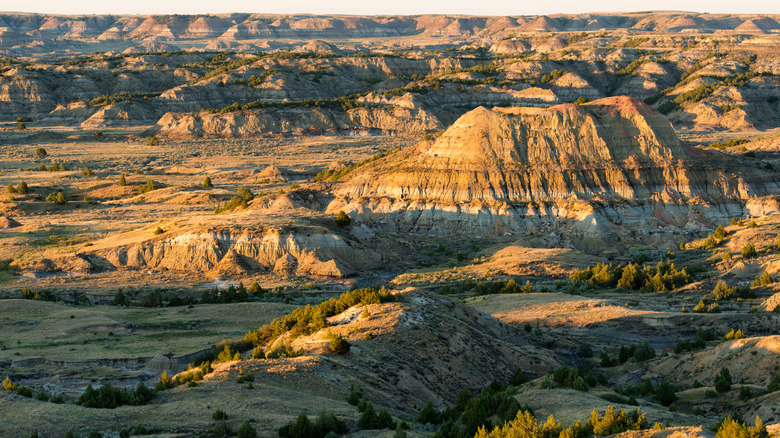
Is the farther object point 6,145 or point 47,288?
point 6,145

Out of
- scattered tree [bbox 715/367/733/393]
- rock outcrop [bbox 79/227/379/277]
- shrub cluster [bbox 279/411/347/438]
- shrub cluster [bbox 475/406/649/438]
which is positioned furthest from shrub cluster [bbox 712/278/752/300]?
shrub cluster [bbox 279/411/347/438]

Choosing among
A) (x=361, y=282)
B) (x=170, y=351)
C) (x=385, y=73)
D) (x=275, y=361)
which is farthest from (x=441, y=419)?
(x=385, y=73)

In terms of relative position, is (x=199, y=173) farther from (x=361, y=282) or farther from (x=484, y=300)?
(x=484, y=300)

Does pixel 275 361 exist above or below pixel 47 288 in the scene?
above

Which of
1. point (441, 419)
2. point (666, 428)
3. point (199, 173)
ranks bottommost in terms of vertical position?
point (199, 173)

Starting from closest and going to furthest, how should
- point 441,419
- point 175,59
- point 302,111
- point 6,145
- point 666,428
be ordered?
point 666,428 < point 441,419 < point 6,145 < point 302,111 < point 175,59

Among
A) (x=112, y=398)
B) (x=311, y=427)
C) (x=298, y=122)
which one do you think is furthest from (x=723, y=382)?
(x=298, y=122)

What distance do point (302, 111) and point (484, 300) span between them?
93.7 m

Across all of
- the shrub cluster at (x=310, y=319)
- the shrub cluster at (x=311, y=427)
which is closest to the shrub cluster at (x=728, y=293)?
the shrub cluster at (x=310, y=319)

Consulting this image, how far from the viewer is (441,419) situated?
23875mm

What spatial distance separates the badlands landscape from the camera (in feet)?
75.1

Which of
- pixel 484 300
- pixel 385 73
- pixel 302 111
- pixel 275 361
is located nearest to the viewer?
pixel 275 361

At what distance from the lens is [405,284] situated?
164 feet

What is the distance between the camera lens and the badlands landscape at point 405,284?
22.9 metres
